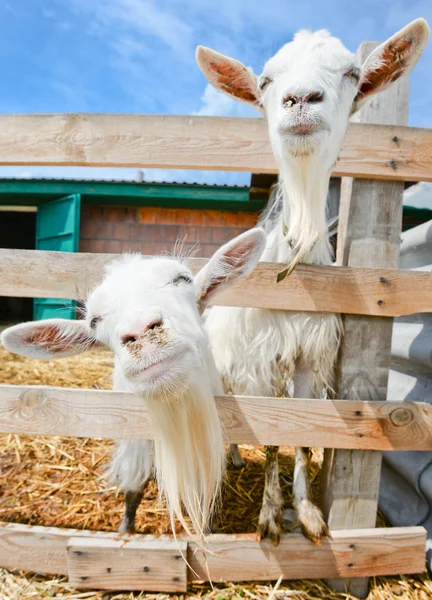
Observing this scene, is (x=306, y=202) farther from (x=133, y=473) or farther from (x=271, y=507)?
(x=133, y=473)

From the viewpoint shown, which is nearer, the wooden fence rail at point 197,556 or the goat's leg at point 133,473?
the wooden fence rail at point 197,556

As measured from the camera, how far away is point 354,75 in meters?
1.90

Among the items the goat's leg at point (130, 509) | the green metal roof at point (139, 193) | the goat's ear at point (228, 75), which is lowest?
the goat's leg at point (130, 509)

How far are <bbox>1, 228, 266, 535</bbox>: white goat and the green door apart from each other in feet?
19.7

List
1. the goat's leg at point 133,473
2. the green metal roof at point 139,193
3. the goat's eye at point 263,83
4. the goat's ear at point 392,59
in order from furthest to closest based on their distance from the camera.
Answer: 1. the green metal roof at point 139,193
2. the goat's leg at point 133,473
3. the goat's eye at point 263,83
4. the goat's ear at point 392,59

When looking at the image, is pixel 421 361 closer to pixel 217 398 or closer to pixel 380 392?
pixel 380 392

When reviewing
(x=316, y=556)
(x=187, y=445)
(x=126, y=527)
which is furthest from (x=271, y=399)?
(x=126, y=527)

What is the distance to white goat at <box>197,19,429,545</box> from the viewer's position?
1.69 metres

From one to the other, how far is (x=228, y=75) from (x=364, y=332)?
158cm

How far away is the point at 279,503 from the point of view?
2.15 meters

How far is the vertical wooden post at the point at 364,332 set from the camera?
202 centimetres

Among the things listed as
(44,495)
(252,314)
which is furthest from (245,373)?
(44,495)

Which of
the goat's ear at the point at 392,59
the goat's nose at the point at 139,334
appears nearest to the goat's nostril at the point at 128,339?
the goat's nose at the point at 139,334

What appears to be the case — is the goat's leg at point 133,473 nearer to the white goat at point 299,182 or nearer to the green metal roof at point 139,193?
the white goat at point 299,182
